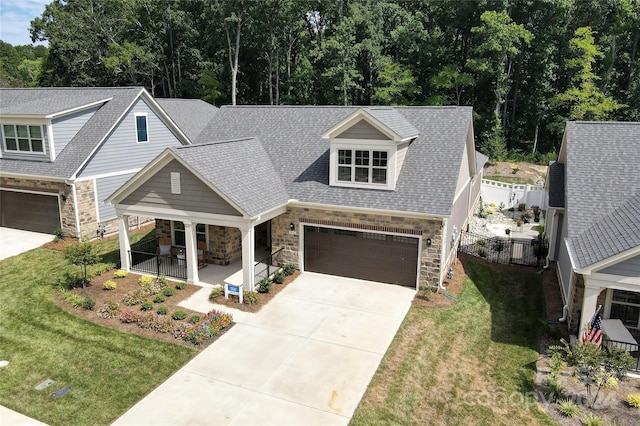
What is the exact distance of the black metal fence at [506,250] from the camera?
66.3ft

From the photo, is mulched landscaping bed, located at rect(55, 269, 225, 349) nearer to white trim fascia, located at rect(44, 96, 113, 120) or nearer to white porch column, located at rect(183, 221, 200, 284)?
white porch column, located at rect(183, 221, 200, 284)

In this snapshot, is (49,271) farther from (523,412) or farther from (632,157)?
(632,157)

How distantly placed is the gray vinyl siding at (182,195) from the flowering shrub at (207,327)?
3.45 metres

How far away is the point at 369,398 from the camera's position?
10.5 meters

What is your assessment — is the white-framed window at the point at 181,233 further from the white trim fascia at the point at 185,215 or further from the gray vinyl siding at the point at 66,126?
the gray vinyl siding at the point at 66,126

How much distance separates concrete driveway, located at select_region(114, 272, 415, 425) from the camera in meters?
9.90

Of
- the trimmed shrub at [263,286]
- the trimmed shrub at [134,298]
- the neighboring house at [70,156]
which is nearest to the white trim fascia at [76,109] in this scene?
the neighboring house at [70,156]

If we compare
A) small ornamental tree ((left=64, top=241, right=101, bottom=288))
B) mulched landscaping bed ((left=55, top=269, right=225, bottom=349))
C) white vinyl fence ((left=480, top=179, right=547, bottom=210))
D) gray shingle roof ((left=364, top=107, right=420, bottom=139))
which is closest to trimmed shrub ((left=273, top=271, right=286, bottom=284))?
mulched landscaping bed ((left=55, top=269, right=225, bottom=349))

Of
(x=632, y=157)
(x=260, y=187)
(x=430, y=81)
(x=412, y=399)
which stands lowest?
(x=412, y=399)

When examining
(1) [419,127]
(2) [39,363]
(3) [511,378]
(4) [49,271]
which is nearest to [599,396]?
(3) [511,378]

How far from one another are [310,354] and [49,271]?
39.4 feet

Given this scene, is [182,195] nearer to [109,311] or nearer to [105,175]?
[109,311]

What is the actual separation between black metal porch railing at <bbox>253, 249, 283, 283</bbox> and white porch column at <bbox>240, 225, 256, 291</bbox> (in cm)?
50

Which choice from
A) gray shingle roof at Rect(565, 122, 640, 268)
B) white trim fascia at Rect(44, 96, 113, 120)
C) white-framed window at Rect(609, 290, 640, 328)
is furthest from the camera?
white trim fascia at Rect(44, 96, 113, 120)
